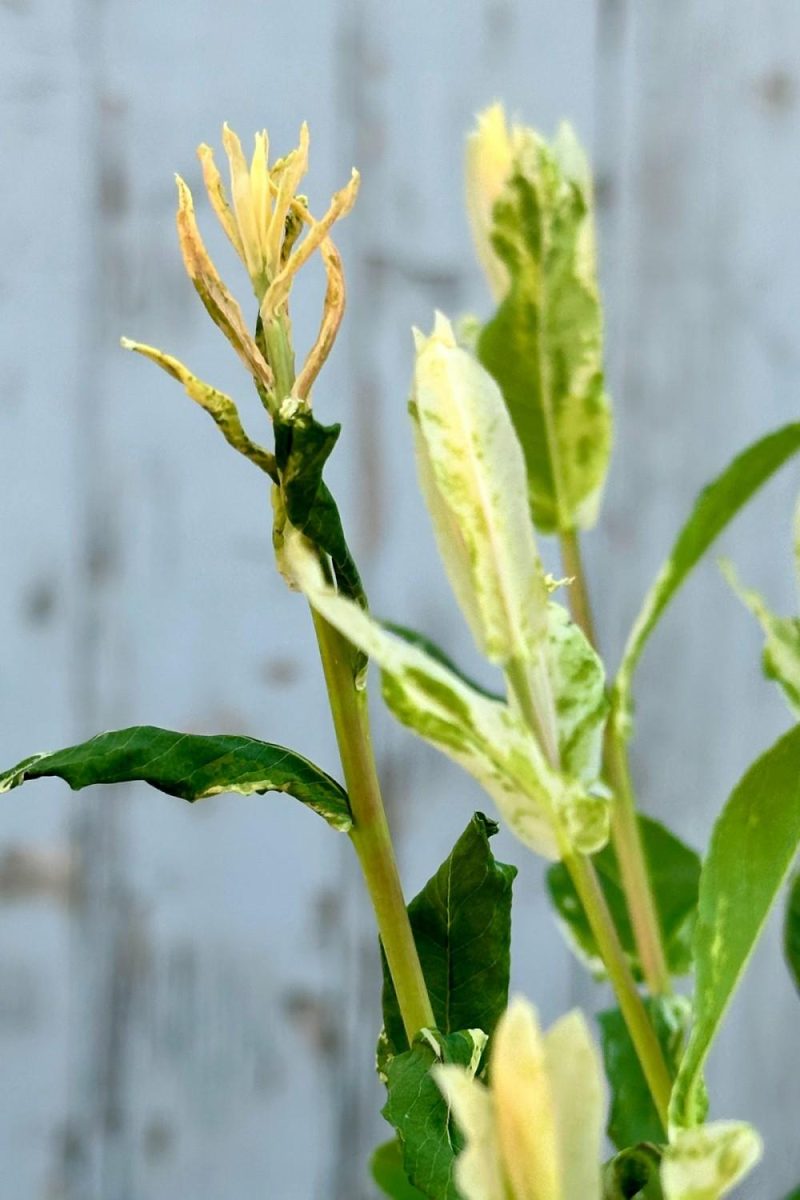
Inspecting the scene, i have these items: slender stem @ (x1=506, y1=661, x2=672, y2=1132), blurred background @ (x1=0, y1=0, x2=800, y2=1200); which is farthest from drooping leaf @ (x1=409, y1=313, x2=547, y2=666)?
blurred background @ (x1=0, y1=0, x2=800, y2=1200)

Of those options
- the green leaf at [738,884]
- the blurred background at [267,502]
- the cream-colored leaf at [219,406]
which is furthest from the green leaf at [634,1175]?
the blurred background at [267,502]

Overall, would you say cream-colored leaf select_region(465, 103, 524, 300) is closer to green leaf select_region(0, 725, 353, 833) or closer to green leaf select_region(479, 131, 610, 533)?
green leaf select_region(479, 131, 610, 533)

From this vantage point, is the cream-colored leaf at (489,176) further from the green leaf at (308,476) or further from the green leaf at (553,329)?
the green leaf at (308,476)

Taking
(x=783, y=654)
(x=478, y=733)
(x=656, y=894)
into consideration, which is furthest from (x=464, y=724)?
(x=656, y=894)

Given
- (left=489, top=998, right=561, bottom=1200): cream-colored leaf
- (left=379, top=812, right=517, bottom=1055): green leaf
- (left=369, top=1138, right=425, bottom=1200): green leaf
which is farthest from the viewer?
(left=369, top=1138, right=425, bottom=1200): green leaf

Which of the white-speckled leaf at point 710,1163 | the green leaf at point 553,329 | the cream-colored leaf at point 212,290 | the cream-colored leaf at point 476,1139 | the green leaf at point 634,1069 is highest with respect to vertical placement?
the green leaf at point 553,329

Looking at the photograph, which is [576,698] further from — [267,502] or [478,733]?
[267,502]
